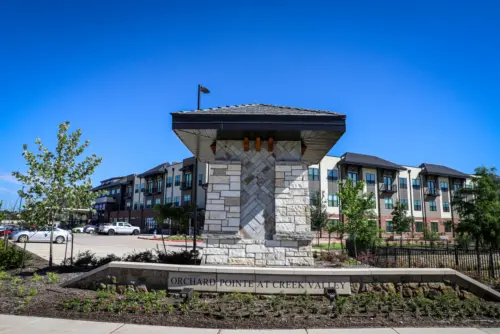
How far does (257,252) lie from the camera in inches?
345

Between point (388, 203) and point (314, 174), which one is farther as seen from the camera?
point (388, 203)

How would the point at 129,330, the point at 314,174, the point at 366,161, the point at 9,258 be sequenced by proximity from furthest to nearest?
the point at 366,161, the point at 314,174, the point at 9,258, the point at 129,330

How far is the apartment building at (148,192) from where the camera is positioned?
180ft

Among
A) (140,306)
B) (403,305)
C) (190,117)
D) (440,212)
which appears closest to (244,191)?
(190,117)

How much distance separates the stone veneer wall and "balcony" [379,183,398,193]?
4672cm

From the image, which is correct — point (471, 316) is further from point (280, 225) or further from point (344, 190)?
point (344, 190)

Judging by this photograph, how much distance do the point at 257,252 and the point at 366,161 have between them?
45372mm

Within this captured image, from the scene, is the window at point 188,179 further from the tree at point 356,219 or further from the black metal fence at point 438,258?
the black metal fence at point 438,258

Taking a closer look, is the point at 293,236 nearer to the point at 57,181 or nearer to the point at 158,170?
the point at 57,181

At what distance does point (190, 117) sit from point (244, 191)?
2.41 m

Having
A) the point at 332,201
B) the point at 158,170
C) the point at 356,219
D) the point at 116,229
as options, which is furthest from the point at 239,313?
the point at 158,170

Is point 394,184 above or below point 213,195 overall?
above

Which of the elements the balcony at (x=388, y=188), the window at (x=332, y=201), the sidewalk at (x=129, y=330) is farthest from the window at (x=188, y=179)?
the sidewalk at (x=129, y=330)

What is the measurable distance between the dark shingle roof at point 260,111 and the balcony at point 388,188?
46.4 m
